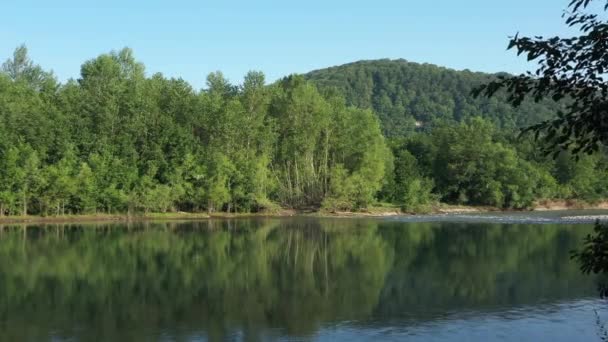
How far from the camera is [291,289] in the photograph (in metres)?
26.9

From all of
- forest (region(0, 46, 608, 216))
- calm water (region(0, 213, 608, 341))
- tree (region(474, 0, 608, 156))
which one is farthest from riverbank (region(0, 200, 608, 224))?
tree (region(474, 0, 608, 156))

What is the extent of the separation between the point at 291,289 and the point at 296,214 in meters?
59.8

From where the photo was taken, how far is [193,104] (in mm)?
86125

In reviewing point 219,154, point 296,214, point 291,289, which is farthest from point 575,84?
point 296,214

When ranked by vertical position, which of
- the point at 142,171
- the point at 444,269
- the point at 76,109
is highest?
the point at 76,109

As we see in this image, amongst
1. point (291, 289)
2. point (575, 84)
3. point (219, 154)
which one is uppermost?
point (219, 154)

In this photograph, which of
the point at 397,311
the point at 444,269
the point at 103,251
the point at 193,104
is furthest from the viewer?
the point at 193,104

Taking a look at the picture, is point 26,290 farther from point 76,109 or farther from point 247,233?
point 76,109

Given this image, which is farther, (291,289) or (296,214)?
(296,214)

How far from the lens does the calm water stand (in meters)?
19.0

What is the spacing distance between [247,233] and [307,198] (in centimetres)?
3584

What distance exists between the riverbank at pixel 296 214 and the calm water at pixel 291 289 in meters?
18.3

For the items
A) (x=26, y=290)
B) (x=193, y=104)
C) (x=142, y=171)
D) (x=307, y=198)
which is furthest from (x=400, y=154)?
(x=26, y=290)

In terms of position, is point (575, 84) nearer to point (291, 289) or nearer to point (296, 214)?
point (291, 289)
